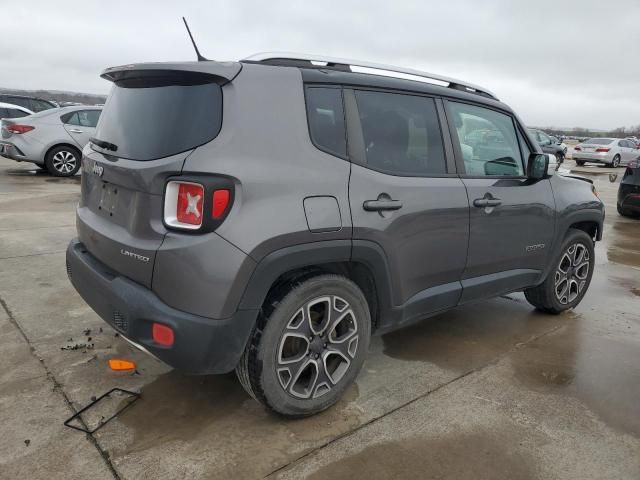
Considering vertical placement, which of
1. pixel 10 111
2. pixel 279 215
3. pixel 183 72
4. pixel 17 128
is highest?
pixel 183 72

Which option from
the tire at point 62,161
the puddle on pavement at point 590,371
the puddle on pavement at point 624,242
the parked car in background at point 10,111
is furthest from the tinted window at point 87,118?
the puddle on pavement at point 590,371

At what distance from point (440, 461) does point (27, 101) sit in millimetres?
18137

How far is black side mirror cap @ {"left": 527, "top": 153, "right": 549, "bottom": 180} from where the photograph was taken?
146 inches

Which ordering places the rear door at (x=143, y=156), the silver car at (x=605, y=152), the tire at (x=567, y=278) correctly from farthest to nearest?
1. the silver car at (x=605, y=152)
2. the tire at (x=567, y=278)
3. the rear door at (x=143, y=156)

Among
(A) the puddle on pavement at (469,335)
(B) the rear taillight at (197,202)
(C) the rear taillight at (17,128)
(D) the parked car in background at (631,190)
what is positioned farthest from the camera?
(C) the rear taillight at (17,128)

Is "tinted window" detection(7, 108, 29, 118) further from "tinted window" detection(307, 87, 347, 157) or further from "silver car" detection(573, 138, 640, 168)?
"silver car" detection(573, 138, 640, 168)

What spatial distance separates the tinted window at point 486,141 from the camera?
11.0 feet

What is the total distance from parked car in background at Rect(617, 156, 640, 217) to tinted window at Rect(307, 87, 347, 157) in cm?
864

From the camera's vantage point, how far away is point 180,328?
224 centimetres

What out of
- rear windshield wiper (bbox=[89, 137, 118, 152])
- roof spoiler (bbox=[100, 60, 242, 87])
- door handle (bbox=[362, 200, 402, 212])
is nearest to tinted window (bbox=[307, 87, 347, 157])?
door handle (bbox=[362, 200, 402, 212])

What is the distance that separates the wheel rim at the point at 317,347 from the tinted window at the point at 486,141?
53.7 inches

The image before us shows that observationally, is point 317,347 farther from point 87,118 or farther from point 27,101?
point 27,101

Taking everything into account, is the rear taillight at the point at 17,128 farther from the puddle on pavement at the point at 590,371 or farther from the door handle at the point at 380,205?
the puddle on pavement at the point at 590,371

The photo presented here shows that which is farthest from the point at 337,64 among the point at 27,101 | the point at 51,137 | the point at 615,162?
the point at 615,162
